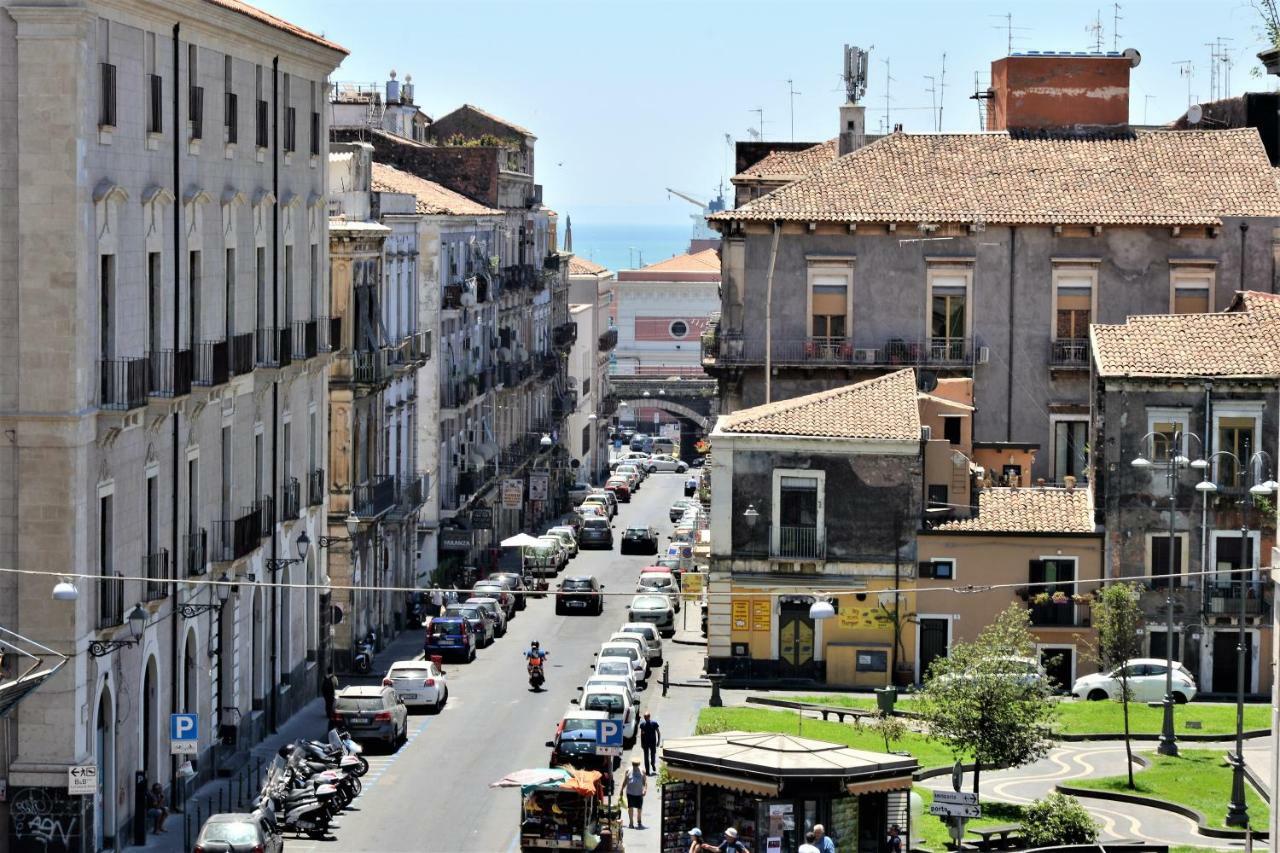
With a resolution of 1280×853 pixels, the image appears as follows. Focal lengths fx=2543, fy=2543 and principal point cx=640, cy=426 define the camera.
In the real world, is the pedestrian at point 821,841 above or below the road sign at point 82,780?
below

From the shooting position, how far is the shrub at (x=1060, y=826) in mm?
37500

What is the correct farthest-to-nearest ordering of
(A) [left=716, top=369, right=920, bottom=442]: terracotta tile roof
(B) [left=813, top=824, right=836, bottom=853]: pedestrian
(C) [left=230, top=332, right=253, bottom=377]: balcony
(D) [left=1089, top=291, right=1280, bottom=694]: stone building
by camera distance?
(A) [left=716, top=369, right=920, bottom=442]: terracotta tile roof
(D) [left=1089, top=291, right=1280, bottom=694]: stone building
(C) [left=230, top=332, right=253, bottom=377]: balcony
(B) [left=813, top=824, right=836, bottom=853]: pedestrian

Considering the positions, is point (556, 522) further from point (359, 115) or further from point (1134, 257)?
point (1134, 257)

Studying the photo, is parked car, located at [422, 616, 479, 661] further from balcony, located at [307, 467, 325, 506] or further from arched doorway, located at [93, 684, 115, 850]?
arched doorway, located at [93, 684, 115, 850]

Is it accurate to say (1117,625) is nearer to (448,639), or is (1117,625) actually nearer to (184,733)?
(184,733)

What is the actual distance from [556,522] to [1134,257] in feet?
156

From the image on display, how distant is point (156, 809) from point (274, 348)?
1314cm

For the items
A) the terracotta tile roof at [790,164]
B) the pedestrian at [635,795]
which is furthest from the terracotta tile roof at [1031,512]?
the terracotta tile roof at [790,164]

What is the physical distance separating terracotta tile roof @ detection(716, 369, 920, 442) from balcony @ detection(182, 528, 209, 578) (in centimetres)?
1586

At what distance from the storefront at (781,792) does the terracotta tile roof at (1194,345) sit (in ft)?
71.2

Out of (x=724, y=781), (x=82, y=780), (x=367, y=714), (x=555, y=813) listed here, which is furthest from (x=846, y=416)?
(x=82, y=780)

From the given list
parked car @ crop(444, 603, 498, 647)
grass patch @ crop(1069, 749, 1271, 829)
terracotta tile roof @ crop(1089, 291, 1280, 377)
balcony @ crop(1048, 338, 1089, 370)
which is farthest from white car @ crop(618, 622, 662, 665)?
grass patch @ crop(1069, 749, 1271, 829)

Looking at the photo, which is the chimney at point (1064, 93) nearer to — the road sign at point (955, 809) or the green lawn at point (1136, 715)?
the green lawn at point (1136, 715)

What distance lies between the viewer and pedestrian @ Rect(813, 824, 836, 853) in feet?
117
